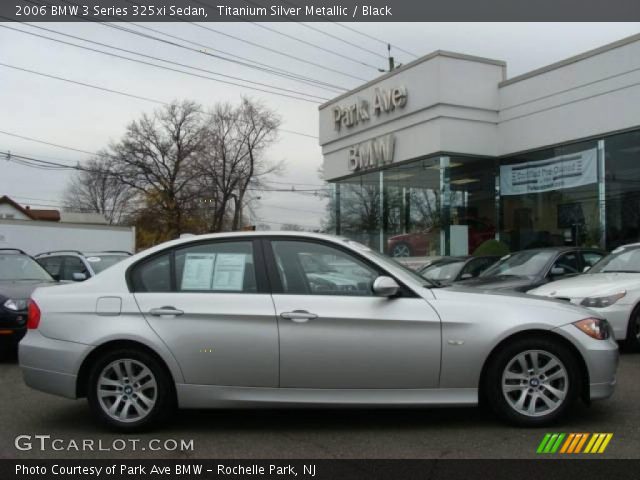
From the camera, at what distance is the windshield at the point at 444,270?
41.3 ft

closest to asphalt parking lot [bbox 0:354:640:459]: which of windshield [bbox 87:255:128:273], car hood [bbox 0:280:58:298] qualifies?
car hood [bbox 0:280:58:298]

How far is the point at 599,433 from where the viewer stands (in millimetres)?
4645

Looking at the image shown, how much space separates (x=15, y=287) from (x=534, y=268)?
305 inches

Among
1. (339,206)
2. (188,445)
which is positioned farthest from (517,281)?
(339,206)

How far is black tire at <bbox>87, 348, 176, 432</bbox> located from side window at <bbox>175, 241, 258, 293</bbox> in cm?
62

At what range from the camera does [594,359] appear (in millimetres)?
4766

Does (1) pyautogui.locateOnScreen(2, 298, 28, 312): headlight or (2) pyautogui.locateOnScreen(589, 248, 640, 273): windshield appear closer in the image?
(1) pyautogui.locateOnScreen(2, 298, 28, 312): headlight

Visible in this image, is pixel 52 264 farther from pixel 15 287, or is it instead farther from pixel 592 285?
pixel 592 285

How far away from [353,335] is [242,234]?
1260mm

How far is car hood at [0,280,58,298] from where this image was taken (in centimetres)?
815

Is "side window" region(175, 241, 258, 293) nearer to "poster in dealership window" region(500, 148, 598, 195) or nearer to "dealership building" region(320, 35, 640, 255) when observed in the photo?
"dealership building" region(320, 35, 640, 255)

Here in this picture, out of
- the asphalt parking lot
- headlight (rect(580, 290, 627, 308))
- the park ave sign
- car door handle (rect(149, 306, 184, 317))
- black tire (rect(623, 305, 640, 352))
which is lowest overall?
the asphalt parking lot

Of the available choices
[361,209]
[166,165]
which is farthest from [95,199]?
[361,209]

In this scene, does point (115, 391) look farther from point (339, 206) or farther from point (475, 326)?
point (339, 206)
